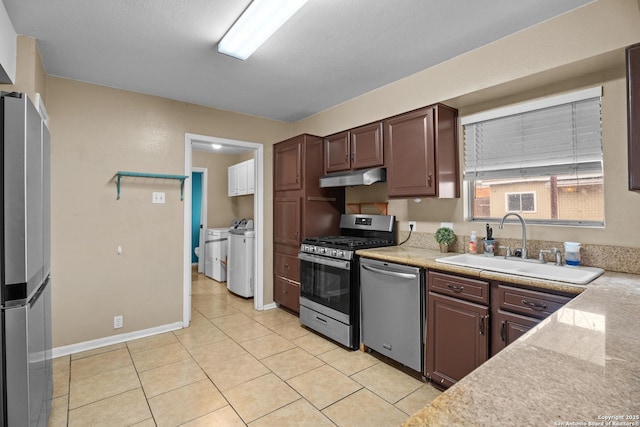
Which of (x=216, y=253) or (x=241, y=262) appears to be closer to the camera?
(x=241, y=262)

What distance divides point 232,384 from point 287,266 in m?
1.73

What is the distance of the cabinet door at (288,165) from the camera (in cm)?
375

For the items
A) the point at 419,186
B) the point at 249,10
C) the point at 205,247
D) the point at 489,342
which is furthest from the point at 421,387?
the point at 205,247

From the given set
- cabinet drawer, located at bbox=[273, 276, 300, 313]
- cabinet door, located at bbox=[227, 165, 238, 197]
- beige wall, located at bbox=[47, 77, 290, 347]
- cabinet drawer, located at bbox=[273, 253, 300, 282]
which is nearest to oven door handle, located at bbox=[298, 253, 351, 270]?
cabinet drawer, located at bbox=[273, 253, 300, 282]

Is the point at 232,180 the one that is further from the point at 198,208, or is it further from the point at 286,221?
the point at 286,221

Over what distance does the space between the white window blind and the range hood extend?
29.8 inches

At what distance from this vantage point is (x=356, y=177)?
123 inches

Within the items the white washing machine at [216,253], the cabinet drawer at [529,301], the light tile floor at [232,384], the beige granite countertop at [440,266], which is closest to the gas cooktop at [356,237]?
the beige granite countertop at [440,266]

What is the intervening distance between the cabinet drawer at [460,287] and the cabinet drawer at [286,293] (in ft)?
6.29

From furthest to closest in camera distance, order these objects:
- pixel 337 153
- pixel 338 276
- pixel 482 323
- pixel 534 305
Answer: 1. pixel 337 153
2. pixel 338 276
3. pixel 482 323
4. pixel 534 305

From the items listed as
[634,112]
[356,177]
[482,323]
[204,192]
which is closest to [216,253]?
[204,192]

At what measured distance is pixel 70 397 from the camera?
7.20 ft

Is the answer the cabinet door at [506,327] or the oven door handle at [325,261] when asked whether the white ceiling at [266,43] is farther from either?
the cabinet door at [506,327]

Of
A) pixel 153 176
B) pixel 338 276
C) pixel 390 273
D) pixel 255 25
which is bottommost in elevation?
pixel 338 276
